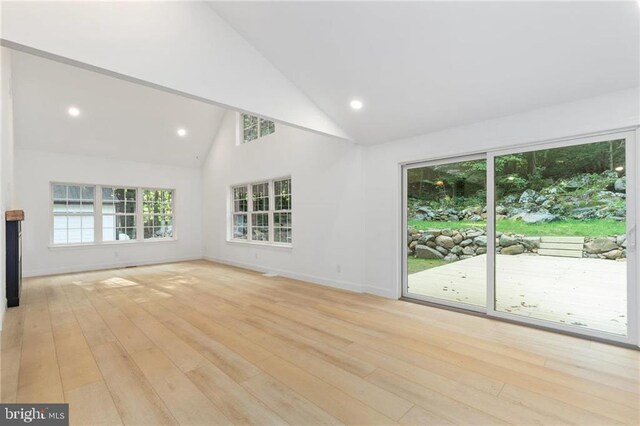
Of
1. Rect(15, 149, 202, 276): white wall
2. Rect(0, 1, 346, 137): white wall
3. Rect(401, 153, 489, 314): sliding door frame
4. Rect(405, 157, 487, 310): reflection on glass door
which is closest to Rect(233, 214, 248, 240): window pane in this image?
Rect(15, 149, 202, 276): white wall

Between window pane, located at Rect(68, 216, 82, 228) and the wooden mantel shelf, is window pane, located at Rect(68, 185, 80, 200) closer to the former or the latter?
window pane, located at Rect(68, 216, 82, 228)

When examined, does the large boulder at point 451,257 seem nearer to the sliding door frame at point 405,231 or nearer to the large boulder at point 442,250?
the large boulder at point 442,250

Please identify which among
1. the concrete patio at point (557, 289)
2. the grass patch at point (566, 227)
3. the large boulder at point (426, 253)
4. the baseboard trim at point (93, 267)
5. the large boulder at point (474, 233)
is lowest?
the baseboard trim at point (93, 267)

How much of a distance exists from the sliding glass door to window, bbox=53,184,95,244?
7147 millimetres

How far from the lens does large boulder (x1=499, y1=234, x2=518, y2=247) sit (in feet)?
10.6

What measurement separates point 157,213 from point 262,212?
3.30 meters

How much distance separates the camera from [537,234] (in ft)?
10.2

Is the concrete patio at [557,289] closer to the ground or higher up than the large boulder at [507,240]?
closer to the ground

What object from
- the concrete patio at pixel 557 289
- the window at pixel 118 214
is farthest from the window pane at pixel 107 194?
the concrete patio at pixel 557 289

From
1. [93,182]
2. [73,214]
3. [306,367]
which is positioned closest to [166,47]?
[306,367]

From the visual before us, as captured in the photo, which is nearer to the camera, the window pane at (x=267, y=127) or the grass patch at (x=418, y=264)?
the grass patch at (x=418, y=264)

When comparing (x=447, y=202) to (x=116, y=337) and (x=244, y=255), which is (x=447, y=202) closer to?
(x=116, y=337)

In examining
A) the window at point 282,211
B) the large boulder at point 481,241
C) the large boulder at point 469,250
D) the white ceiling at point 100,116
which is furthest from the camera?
the window at point 282,211

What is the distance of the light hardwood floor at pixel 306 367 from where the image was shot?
1.71 m
